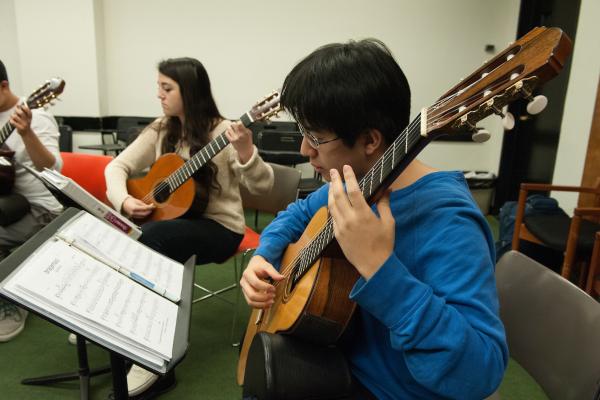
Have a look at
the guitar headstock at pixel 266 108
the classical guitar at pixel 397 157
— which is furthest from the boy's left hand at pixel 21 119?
the classical guitar at pixel 397 157

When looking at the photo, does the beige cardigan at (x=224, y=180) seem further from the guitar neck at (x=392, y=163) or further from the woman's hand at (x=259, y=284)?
the guitar neck at (x=392, y=163)

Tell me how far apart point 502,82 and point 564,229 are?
2.44 meters

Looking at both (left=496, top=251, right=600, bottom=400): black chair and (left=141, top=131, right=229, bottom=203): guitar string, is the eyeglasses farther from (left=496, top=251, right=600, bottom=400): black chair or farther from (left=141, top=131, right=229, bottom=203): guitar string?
(left=141, top=131, right=229, bottom=203): guitar string

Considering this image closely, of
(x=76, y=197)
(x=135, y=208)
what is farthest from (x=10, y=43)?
(x=76, y=197)

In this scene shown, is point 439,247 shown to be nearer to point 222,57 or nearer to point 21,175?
point 21,175

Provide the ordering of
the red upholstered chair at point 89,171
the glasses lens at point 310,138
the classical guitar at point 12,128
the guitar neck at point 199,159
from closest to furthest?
the glasses lens at point 310,138, the guitar neck at point 199,159, the classical guitar at point 12,128, the red upholstered chair at point 89,171

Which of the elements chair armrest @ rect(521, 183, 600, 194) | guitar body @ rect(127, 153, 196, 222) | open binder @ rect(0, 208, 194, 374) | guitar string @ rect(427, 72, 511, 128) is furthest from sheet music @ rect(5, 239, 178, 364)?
chair armrest @ rect(521, 183, 600, 194)

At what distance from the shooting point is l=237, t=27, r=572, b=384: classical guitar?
0.57 meters

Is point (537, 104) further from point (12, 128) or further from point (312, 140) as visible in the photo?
point (12, 128)

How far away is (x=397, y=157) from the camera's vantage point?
0.71 metres

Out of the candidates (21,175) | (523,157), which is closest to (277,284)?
(21,175)

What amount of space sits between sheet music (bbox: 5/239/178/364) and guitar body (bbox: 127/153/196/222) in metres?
0.99

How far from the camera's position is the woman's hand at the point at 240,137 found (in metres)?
1.87

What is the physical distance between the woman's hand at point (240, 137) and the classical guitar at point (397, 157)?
85 centimetres
